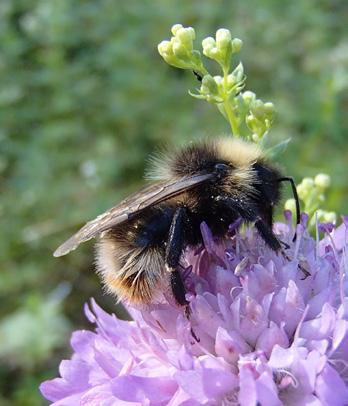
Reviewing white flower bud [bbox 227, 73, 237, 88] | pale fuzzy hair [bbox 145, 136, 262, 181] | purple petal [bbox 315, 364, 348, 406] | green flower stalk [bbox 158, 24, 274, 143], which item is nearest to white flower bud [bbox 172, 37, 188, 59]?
green flower stalk [bbox 158, 24, 274, 143]

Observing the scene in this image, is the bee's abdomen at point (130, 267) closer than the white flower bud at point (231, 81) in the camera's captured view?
Yes

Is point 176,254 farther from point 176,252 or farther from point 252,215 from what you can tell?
point 252,215

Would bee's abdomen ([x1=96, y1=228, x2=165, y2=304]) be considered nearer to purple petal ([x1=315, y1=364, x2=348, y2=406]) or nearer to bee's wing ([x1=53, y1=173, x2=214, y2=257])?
bee's wing ([x1=53, y1=173, x2=214, y2=257])

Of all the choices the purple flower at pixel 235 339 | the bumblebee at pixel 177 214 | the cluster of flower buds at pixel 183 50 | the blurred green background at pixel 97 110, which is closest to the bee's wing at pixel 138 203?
the bumblebee at pixel 177 214

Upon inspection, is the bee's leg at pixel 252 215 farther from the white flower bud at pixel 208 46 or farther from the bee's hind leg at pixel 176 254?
the white flower bud at pixel 208 46

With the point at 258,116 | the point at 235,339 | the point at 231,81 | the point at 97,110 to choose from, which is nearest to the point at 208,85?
the point at 231,81
